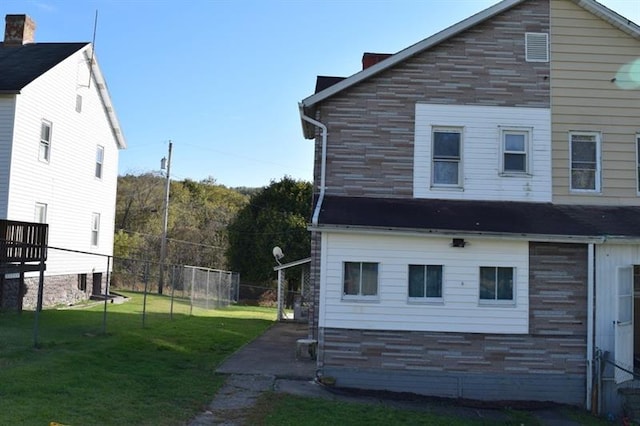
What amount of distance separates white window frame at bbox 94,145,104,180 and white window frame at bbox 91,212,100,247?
167 cm

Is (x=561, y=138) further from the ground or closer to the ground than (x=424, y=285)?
further from the ground

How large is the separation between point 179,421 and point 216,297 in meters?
17.8

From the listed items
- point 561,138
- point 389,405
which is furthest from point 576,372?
point 561,138

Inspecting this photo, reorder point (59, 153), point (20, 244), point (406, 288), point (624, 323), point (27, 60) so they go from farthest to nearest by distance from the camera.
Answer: point (59, 153)
point (27, 60)
point (20, 244)
point (624, 323)
point (406, 288)

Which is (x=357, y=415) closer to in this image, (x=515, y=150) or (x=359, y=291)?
(x=359, y=291)

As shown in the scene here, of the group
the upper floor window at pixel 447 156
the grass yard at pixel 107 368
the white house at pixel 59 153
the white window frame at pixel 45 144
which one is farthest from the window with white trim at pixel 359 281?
the white window frame at pixel 45 144

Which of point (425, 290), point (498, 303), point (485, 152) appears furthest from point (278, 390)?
point (485, 152)

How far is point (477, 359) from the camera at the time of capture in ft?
35.6

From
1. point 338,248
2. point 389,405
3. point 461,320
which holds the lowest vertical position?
point 389,405

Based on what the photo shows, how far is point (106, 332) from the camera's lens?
1368 cm

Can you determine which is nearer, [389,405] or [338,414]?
[338,414]

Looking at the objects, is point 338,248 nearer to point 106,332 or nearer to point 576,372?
point 576,372

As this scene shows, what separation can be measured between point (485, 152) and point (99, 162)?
58.1ft

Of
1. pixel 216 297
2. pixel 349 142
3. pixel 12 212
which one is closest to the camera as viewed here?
pixel 349 142
